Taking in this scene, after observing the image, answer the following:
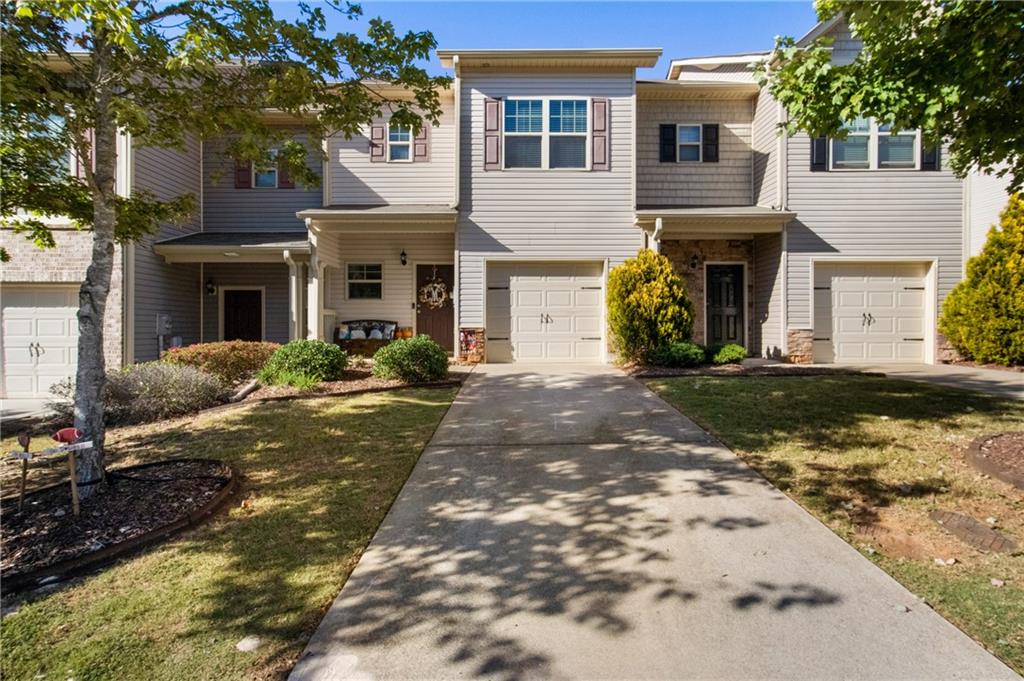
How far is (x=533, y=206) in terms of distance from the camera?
38.9 ft

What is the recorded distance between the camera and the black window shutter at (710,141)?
12.9m

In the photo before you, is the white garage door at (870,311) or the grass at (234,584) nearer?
the grass at (234,584)

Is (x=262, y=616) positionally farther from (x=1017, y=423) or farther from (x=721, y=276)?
(x=721, y=276)

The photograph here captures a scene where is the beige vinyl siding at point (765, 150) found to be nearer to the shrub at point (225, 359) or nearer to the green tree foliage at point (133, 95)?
the green tree foliage at point (133, 95)

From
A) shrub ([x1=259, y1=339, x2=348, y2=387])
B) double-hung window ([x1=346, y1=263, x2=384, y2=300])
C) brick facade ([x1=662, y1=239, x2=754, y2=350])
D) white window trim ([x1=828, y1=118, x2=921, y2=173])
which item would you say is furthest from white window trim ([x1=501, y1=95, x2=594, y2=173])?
shrub ([x1=259, y1=339, x2=348, y2=387])

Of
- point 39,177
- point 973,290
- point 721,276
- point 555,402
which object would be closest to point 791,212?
point 721,276

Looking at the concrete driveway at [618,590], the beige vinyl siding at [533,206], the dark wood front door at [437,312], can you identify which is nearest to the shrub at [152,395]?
the concrete driveway at [618,590]

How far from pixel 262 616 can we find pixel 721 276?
41.7 ft

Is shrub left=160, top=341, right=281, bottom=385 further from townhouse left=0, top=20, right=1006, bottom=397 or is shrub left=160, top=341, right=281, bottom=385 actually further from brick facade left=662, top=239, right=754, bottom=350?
brick facade left=662, top=239, right=754, bottom=350

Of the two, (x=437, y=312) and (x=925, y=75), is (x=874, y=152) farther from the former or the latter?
(x=437, y=312)

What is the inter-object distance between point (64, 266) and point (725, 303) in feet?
46.7

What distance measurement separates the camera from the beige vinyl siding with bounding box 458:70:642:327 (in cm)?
1179

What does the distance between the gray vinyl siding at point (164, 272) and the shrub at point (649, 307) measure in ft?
28.4

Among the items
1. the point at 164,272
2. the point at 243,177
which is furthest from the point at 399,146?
the point at 164,272
